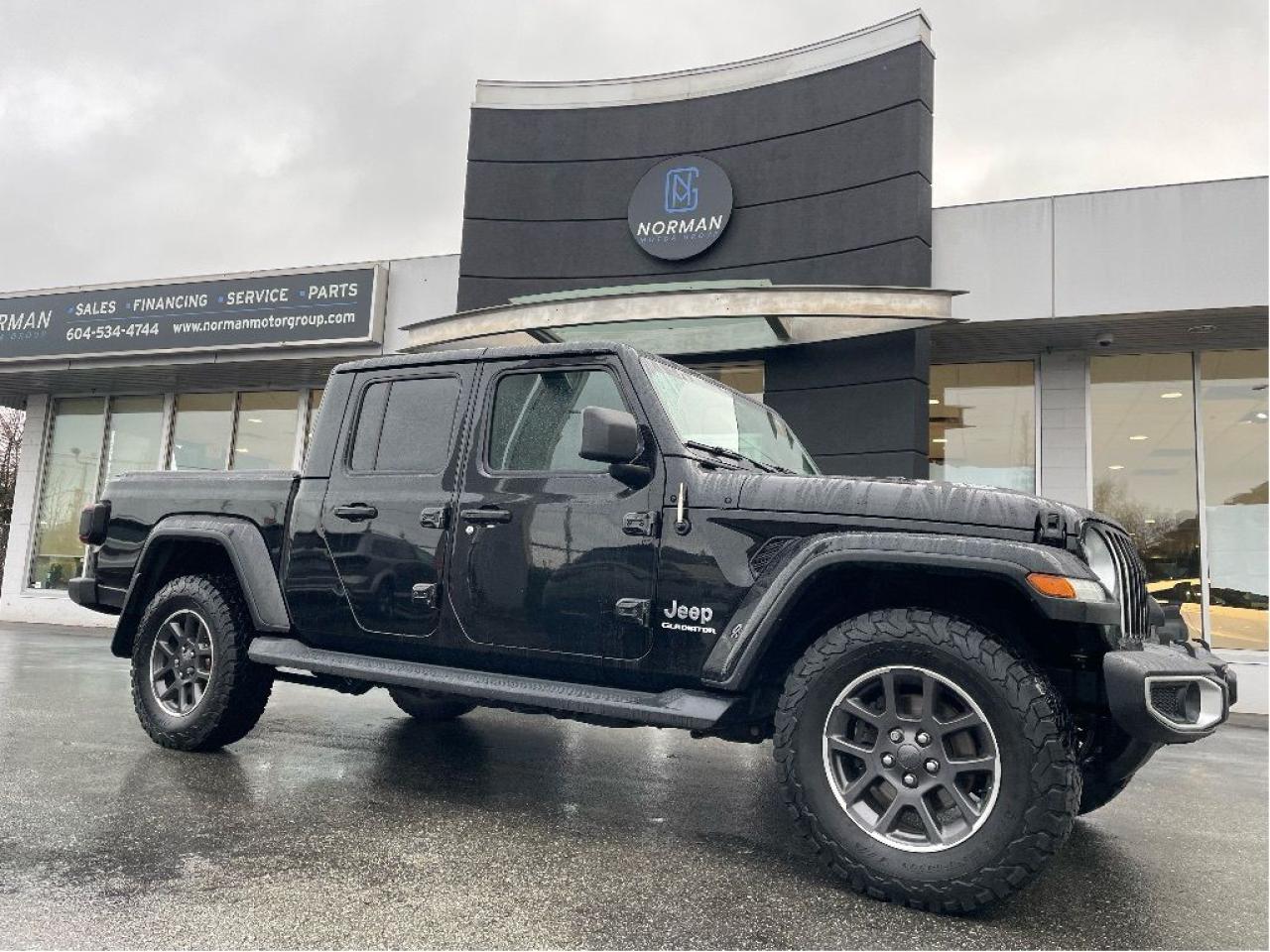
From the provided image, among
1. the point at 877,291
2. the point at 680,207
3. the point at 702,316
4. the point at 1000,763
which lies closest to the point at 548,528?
the point at 1000,763

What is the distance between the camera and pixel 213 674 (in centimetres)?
450

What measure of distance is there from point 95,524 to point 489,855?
128 inches

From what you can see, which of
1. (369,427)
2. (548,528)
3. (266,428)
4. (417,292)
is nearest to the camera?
(548,528)

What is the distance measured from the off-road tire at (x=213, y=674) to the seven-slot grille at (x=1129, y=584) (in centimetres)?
380

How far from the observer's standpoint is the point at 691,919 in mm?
2676

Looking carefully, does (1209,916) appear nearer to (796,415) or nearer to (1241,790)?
(1241,790)

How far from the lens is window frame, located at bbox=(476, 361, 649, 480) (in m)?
3.77

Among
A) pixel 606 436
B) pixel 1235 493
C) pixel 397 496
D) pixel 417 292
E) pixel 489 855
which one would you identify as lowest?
pixel 489 855

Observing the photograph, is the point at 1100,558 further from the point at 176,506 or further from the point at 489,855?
A: the point at 176,506

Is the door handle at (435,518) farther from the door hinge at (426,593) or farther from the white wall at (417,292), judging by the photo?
the white wall at (417,292)

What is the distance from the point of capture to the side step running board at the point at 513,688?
3296mm

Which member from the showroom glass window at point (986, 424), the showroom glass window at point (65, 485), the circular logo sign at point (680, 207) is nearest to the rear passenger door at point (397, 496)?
the circular logo sign at point (680, 207)

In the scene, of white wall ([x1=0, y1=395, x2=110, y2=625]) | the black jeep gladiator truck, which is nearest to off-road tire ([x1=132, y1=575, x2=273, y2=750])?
the black jeep gladiator truck

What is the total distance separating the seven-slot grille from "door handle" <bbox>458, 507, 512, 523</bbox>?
227cm
